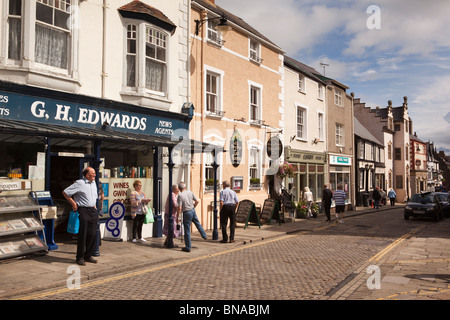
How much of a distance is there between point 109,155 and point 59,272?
515 cm

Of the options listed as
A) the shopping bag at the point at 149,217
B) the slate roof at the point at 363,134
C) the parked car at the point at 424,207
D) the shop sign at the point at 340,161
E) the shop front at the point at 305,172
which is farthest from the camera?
the slate roof at the point at 363,134

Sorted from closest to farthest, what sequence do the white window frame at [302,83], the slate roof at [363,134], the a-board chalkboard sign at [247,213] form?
the a-board chalkboard sign at [247,213] → the white window frame at [302,83] → the slate roof at [363,134]

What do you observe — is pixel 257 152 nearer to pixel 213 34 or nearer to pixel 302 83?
pixel 213 34

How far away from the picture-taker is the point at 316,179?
80.6ft

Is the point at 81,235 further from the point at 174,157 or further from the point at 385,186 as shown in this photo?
the point at 385,186

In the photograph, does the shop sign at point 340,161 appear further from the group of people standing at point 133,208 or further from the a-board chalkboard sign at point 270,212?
the group of people standing at point 133,208

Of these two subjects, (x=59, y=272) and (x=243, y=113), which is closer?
(x=59, y=272)

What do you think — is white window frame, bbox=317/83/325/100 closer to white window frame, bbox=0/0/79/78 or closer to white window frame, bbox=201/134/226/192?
white window frame, bbox=201/134/226/192

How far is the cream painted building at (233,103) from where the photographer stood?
47.7 feet

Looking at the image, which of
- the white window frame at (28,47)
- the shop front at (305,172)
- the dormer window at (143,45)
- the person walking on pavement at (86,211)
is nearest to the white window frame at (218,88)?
the dormer window at (143,45)

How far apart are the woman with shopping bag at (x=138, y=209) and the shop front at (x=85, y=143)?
1.31 ft

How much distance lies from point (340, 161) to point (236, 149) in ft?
45.9

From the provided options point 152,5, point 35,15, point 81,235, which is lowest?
point 81,235
